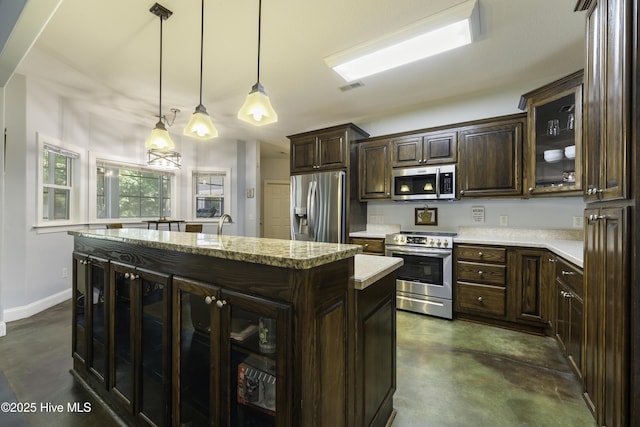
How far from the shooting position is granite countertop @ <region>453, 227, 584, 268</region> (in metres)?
2.52

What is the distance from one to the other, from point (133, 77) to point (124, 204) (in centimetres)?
245

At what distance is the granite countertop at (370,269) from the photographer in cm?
115

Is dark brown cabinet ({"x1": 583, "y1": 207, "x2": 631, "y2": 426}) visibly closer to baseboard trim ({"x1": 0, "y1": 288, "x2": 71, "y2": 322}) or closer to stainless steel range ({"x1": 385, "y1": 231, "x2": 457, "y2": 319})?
stainless steel range ({"x1": 385, "y1": 231, "x2": 457, "y2": 319})

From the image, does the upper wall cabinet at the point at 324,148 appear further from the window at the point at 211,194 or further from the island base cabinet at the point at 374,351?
the island base cabinet at the point at 374,351

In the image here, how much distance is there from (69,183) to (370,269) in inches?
178

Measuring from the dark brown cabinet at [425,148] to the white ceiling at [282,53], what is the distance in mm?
503

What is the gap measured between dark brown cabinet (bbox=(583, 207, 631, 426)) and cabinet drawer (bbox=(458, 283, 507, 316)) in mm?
1251

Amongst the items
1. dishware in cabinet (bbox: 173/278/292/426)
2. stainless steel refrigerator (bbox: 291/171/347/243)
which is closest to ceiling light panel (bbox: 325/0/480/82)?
stainless steel refrigerator (bbox: 291/171/347/243)

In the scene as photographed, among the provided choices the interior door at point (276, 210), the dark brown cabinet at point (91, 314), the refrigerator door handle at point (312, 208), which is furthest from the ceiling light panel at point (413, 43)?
the interior door at point (276, 210)

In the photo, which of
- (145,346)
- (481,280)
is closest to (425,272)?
(481,280)

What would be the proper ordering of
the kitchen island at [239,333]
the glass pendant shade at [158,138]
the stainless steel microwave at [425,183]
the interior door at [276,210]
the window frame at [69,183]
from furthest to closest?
1. the interior door at [276,210]
2. the stainless steel microwave at [425,183]
3. the window frame at [69,183]
4. the glass pendant shade at [158,138]
5. the kitchen island at [239,333]

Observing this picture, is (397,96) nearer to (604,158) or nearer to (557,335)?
(604,158)

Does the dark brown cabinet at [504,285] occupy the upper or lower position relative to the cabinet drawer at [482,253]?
lower

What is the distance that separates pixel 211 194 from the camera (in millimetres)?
5473
